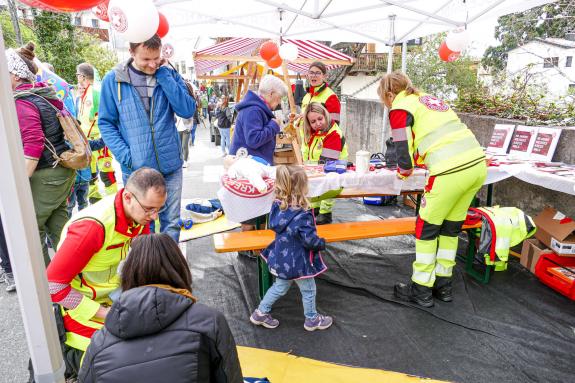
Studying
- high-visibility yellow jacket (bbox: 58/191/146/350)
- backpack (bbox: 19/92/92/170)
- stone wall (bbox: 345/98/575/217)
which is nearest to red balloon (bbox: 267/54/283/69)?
stone wall (bbox: 345/98/575/217)

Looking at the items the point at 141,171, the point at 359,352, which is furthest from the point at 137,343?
the point at 359,352

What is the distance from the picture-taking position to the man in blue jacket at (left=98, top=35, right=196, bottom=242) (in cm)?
286

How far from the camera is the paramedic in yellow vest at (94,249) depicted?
1.68 meters

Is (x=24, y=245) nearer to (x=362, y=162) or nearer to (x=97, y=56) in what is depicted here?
(x=362, y=162)

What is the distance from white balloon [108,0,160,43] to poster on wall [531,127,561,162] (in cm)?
396

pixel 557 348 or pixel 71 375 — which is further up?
pixel 71 375

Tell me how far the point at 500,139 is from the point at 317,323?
338 centimetres

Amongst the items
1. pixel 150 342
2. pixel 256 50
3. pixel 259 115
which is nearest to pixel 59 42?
pixel 256 50

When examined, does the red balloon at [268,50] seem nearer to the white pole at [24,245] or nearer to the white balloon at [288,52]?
the white balloon at [288,52]

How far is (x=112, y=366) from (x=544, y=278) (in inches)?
140

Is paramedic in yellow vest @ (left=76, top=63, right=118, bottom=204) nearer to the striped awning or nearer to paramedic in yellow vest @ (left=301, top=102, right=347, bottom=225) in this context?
paramedic in yellow vest @ (left=301, top=102, right=347, bottom=225)

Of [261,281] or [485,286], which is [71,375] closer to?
[261,281]

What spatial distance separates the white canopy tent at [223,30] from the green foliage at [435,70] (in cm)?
1201

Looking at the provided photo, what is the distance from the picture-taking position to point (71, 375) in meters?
1.87
